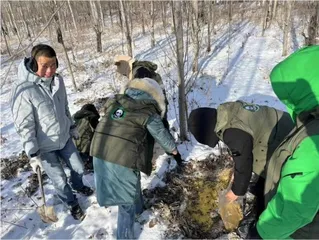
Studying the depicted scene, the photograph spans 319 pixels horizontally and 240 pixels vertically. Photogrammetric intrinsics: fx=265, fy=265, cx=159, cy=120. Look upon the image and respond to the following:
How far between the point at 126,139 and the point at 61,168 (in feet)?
3.44

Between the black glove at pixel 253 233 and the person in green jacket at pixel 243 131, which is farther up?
the person in green jacket at pixel 243 131

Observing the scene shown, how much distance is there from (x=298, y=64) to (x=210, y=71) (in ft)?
21.5

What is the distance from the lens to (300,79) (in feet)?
3.71

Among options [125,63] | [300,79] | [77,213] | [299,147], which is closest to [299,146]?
[299,147]

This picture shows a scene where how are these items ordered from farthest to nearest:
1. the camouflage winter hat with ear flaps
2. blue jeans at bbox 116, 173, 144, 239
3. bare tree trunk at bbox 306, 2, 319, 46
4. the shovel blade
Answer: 1. bare tree trunk at bbox 306, 2, 319, 46
2. the camouflage winter hat with ear flaps
3. the shovel blade
4. blue jeans at bbox 116, 173, 144, 239

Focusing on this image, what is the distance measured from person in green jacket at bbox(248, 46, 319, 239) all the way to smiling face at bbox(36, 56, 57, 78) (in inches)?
75.1

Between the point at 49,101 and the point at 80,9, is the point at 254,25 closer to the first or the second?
the point at 49,101

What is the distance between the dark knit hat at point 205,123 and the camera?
5.36 feet

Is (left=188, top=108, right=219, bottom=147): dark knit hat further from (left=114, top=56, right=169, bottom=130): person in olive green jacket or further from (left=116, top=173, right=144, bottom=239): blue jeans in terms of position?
(left=114, top=56, right=169, bottom=130): person in olive green jacket

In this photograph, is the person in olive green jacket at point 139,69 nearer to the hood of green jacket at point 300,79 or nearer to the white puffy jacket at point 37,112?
the white puffy jacket at point 37,112

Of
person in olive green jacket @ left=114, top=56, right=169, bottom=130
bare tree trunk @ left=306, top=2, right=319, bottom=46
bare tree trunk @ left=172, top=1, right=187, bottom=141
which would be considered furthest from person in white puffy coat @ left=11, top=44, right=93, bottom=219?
bare tree trunk @ left=306, top=2, right=319, bottom=46

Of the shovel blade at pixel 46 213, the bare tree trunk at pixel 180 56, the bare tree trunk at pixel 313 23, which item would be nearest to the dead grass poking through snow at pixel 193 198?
the bare tree trunk at pixel 180 56

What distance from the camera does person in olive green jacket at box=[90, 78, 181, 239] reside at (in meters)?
2.12

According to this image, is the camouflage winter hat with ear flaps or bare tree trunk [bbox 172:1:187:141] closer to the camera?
bare tree trunk [bbox 172:1:187:141]
